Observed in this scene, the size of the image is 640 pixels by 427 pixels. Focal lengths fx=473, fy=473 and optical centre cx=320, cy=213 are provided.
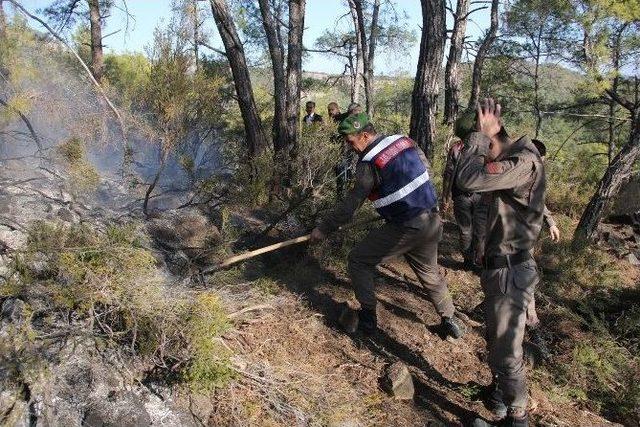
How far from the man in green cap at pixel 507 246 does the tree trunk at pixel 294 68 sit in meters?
4.75

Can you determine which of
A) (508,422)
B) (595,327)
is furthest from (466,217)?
(508,422)

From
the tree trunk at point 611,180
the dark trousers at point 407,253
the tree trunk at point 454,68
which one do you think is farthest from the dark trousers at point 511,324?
the tree trunk at point 454,68

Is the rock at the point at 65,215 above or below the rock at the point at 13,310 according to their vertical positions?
above

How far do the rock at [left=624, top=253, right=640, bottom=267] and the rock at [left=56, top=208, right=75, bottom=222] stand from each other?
6.56 metres

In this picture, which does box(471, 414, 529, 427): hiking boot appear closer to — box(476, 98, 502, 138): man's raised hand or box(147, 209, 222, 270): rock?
box(476, 98, 502, 138): man's raised hand

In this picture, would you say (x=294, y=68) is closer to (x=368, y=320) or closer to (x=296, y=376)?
(x=368, y=320)

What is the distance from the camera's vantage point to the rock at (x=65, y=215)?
419cm

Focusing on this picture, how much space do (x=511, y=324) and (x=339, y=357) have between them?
4.30 ft

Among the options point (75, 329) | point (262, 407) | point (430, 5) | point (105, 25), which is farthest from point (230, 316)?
point (105, 25)

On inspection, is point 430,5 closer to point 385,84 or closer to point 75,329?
point 75,329

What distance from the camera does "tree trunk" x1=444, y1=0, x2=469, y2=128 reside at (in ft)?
28.5

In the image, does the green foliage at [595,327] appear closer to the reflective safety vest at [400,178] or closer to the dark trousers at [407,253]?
the dark trousers at [407,253]

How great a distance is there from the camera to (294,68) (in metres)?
7.61

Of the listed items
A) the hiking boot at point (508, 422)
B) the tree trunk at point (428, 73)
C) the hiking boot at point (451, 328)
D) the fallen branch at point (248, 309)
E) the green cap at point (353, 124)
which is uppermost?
the tree trunk at point (428, 73)
